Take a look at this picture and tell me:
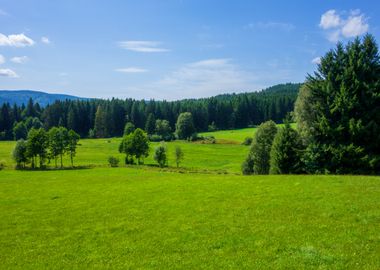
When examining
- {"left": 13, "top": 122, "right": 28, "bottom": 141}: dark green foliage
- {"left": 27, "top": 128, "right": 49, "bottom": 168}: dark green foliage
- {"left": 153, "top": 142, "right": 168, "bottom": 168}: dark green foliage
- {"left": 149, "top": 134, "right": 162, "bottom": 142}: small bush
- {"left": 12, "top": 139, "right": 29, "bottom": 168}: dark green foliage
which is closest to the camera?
{"left": 12, "top": 139, "right": 29, "bottom": 168}: dark green foliage

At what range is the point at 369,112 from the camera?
30453 mm

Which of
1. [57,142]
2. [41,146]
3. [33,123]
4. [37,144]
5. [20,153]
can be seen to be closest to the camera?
[20,153]

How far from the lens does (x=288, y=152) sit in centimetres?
3775

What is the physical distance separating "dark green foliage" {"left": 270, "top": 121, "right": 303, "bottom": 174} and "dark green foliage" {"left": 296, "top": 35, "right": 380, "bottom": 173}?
4302 mm

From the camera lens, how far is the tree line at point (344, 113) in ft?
99.5

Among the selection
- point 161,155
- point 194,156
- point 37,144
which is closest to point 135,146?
point 161,155

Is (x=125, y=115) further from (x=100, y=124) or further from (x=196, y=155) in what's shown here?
(x=196, y=155)

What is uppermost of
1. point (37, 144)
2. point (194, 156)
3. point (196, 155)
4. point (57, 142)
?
point (57, 142)

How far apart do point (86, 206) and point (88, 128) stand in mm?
152373

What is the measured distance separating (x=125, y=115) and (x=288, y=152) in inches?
5679

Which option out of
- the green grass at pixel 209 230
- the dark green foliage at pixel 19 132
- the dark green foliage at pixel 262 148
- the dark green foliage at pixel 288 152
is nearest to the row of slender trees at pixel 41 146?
the dark green foliage at pixel 262 148

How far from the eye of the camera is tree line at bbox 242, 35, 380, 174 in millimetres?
30312

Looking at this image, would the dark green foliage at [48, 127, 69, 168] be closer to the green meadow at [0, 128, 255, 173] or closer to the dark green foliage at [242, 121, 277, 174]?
the green meadow at [0, 128, 255, 173]

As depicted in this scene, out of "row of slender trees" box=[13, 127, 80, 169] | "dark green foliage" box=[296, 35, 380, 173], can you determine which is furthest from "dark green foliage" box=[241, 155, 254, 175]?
"row of slender trees" box=[13, 127, 80, 169]
